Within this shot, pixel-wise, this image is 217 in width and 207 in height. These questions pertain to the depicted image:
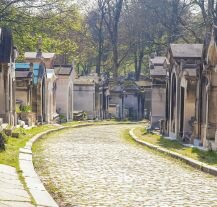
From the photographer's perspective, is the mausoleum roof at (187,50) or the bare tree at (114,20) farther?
the bare tree at (114,20)

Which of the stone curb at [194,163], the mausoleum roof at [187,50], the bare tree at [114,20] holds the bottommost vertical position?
the stone curb at [194,163]

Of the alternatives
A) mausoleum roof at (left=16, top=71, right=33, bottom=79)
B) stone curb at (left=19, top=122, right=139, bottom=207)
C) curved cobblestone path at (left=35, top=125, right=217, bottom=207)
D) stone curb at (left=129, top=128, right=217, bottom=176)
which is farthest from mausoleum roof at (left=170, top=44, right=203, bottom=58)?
stone curb at (left=19, top=122, right=139, bottom=207)

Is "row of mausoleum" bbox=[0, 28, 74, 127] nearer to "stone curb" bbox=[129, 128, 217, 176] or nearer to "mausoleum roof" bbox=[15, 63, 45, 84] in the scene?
"mausoleum roof" bbox=[15, 63, 45, 84]

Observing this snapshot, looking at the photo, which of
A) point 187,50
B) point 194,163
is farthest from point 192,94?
point 194,163

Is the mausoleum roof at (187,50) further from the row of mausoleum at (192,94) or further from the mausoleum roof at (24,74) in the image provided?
the mausoleum roof at (24,74)

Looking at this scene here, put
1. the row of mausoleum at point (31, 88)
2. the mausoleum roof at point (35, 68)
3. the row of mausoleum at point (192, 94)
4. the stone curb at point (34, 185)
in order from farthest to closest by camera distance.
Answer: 1. the mausoleum roof at point (35, 68)
2. the row of mausoleum at point (31, 88)
3. the row of mausoleum at point (192, 94)
4. the stone curb at point (34, 185)

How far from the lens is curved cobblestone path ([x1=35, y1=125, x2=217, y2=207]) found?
732 cm

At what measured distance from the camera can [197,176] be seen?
10047 mm

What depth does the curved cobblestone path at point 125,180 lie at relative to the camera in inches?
288

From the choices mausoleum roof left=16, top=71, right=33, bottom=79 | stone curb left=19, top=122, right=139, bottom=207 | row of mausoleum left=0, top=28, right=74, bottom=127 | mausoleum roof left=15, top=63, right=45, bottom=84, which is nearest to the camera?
stone curb left=19, top=122, right=139, bottom=207

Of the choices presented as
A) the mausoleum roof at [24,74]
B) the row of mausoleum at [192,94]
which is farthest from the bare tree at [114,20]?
the row of mausoleum at [192,94]

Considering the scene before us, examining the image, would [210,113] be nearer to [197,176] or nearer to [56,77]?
[197,176]

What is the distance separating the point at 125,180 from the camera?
916cm

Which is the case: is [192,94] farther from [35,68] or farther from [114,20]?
[114,20]
